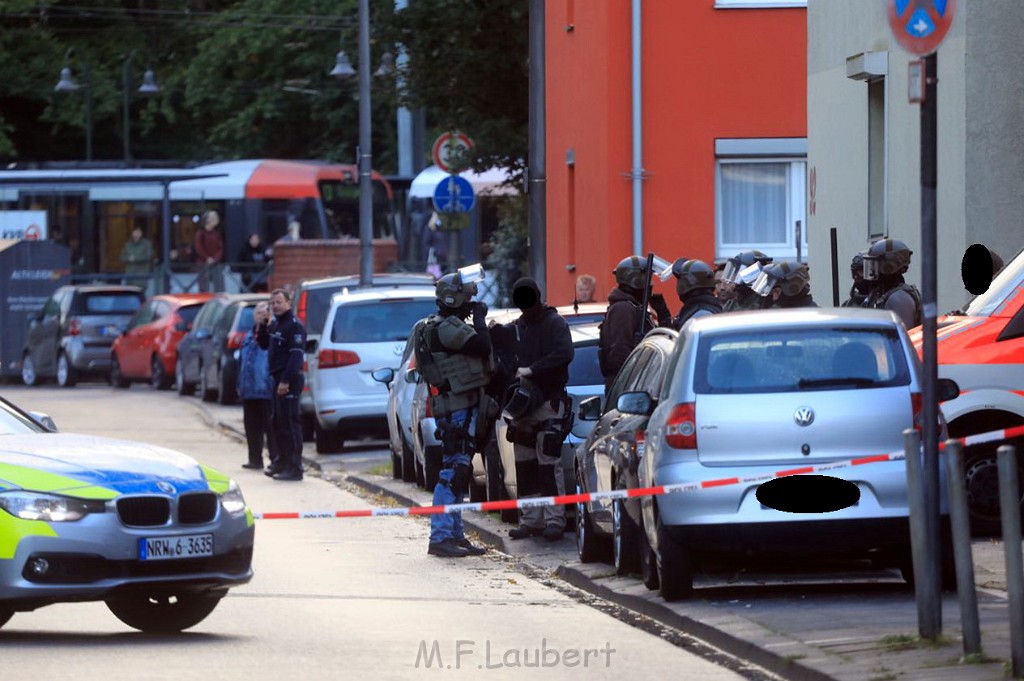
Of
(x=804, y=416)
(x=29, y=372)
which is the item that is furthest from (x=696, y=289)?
(x=29, y=372)

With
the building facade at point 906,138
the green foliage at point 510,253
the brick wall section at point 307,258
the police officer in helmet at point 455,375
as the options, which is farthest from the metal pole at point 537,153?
the brick wall section at point 307,258

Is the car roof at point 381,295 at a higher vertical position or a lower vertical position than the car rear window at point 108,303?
higher

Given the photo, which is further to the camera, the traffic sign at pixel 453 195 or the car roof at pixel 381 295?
the traffic sign at pixel 453 195

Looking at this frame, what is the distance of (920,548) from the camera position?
10.0 m

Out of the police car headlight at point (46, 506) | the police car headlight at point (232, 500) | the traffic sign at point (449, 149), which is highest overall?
the traffic sign at point (449, 149)

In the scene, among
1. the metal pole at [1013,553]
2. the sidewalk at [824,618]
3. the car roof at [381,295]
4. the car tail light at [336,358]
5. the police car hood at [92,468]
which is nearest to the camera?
the metal pole at [1013,553]

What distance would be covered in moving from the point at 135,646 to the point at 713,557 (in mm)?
2952

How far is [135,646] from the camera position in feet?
36.3

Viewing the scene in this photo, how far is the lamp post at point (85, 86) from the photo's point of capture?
60.7 metres

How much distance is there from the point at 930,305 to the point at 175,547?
3646 mm

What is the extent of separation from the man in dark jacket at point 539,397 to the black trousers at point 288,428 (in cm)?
689

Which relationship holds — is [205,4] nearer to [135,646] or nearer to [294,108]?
[294,108]

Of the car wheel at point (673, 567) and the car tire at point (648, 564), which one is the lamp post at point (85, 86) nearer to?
the car tire at point (648, 564)

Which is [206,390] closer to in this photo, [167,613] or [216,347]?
[216,347]
